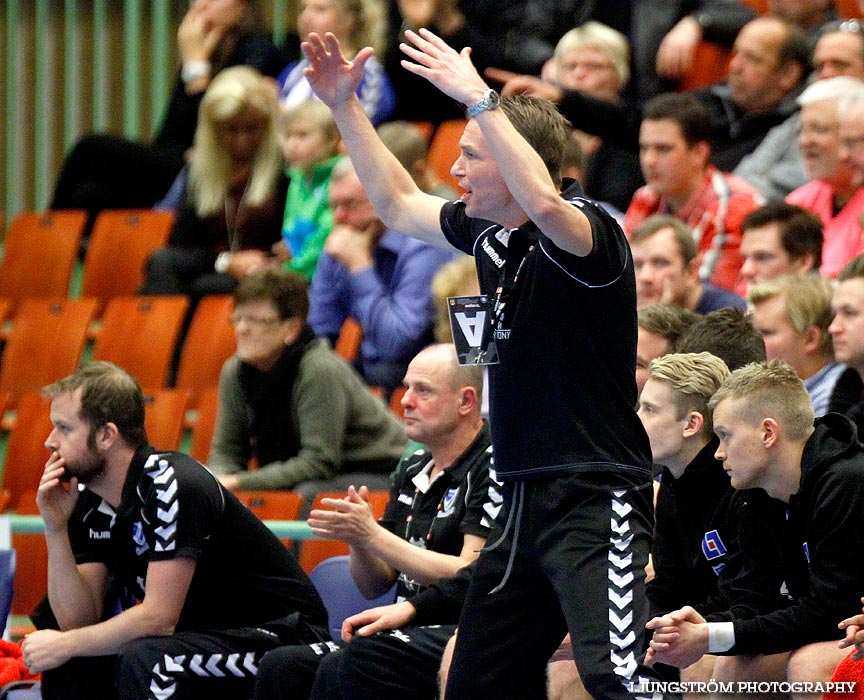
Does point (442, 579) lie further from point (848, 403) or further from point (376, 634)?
point (848, 403)

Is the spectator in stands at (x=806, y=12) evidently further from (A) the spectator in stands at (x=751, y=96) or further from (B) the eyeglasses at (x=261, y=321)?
(B) the eyeglasses at (x=261, y=321)

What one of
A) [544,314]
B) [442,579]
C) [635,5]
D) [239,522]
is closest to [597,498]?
[544,314]

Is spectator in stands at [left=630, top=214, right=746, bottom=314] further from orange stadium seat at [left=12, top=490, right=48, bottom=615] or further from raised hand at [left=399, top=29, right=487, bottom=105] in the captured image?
orange stadium seat at [left=12, top=490, right=48, bottom=615]

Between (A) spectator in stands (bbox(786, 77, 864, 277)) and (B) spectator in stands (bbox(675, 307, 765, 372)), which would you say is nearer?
(B) spectator in stands (bbox(675, 307, 765, 372))

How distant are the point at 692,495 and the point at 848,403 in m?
0.92

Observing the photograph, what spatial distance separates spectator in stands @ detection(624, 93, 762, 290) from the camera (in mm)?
5852

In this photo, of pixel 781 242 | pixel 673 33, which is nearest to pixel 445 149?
pixel 673 33

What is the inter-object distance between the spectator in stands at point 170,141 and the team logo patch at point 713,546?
5268 millimetres

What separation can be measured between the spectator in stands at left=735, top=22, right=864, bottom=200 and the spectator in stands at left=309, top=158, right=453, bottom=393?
4.63 feet

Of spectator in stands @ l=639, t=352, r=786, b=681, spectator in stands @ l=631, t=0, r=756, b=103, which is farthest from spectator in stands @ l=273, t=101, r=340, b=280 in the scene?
spectator in stands @ l=639, t=352, r=786, b=681

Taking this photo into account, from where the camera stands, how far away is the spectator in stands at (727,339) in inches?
160

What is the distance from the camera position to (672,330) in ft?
14.4

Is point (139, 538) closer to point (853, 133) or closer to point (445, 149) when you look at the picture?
point (853, 133)

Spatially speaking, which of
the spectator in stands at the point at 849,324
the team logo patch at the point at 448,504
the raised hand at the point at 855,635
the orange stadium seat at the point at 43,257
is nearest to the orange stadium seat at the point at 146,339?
the orange stadium seat at the point at 43,257
